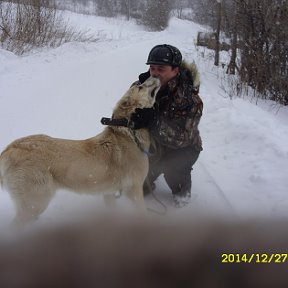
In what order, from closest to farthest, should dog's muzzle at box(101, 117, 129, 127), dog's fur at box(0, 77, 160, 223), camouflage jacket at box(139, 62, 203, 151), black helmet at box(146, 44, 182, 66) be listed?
1. dog's fur at box(0, 77, 160, 223)
2. dog's muzzle at box(101, 117, 129, 127)
3. black helmet at box(146, 44, 182, 66)
4. camouflage jacket at box(139, 62, 203, 151)

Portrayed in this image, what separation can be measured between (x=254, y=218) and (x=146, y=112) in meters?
1.32

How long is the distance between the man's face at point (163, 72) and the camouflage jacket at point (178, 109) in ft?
0.16

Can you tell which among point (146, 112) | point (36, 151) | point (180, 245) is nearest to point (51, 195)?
point (36, 151)

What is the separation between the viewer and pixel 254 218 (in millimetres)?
2812

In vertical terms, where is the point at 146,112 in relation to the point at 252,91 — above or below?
above

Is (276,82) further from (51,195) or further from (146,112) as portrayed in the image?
(51,195)

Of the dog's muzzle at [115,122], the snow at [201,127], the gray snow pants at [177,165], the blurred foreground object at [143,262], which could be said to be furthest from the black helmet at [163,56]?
the blurred foreground object at [143,262]

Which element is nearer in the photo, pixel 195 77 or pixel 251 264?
pixel 251 264
